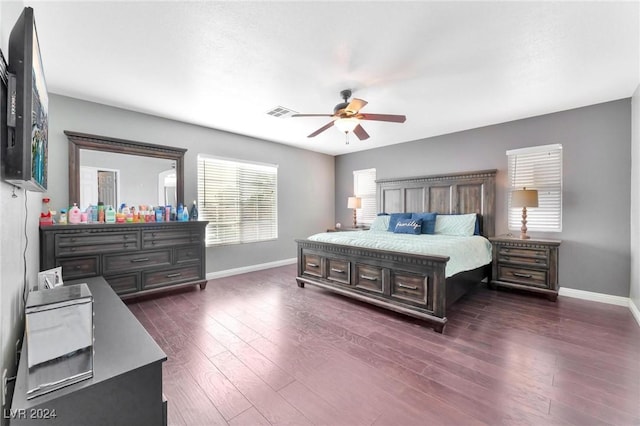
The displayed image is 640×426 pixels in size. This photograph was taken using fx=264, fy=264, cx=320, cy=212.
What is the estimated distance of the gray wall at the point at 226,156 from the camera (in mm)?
3293

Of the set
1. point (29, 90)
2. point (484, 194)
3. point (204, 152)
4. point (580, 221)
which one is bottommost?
point (580, 221)

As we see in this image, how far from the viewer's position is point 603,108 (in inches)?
138

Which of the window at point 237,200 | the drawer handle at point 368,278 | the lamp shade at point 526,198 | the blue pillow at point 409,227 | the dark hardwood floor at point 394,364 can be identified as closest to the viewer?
the dark hardwood floor at point 394,364

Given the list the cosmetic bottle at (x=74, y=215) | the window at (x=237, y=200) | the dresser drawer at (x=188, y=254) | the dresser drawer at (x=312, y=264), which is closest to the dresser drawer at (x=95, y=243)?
the cosmetic bottle at (x=74, y=215)

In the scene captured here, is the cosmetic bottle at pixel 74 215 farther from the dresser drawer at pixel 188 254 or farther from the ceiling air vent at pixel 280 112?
the ceiling air vent at pixel 280 112

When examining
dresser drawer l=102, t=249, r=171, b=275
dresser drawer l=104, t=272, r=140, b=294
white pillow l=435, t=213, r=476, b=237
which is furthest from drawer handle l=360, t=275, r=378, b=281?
dresser drawer l=104, t=272, r=140, b=294

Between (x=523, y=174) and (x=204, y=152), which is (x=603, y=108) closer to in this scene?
(x=523, y=174)

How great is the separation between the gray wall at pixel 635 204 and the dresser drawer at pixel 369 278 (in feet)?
9.04

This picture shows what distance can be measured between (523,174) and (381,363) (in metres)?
3.81

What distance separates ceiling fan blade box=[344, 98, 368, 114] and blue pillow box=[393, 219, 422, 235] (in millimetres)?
2427

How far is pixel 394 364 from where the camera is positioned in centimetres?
212

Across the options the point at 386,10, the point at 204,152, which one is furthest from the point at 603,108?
the point at 204,152

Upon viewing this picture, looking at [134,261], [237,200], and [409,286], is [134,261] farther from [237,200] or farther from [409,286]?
[409,286]

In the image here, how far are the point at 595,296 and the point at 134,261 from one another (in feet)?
20.1
